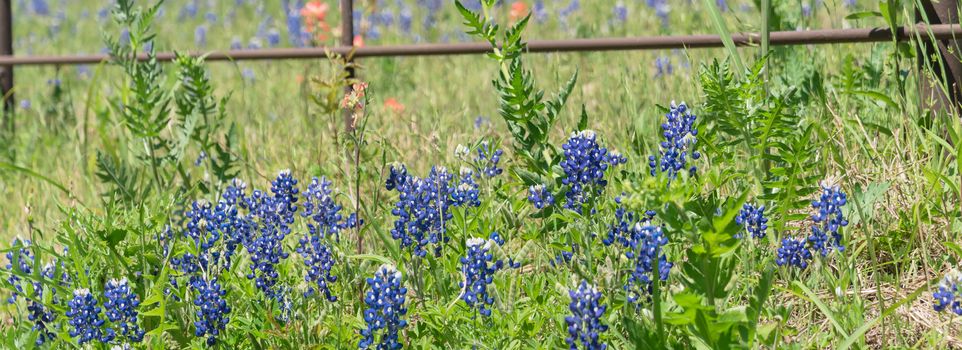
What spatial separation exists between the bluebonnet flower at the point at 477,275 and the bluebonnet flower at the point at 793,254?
0.66 meters

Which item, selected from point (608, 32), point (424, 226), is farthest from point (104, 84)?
point (424, 226)

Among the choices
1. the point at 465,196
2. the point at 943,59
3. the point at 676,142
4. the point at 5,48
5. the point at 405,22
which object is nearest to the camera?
the point at 676,142

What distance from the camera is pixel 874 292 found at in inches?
95.4

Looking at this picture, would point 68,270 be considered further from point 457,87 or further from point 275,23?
point 275,23

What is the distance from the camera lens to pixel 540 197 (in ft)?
7.69

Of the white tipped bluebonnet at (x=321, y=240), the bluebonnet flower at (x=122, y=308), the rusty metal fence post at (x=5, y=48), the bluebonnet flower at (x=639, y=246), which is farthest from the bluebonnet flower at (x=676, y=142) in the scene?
the rusty metal fence post at (x=5, y=48)

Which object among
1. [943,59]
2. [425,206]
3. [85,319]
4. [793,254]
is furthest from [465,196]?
[943,59]

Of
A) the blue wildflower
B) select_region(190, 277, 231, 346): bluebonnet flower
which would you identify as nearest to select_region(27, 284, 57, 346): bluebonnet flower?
the blue wildflower

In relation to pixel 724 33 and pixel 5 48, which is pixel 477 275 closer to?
pixel 724 33

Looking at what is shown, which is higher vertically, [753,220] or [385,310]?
[753,220]

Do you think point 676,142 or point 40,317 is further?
point 40,317

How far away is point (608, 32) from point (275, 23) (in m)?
4.03

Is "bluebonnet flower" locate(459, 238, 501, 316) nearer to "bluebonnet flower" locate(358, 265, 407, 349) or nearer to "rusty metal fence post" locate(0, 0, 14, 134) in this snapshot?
"bluebonnet flower" locate(358, 265, 407, 349)

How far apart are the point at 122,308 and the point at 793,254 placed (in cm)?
155
